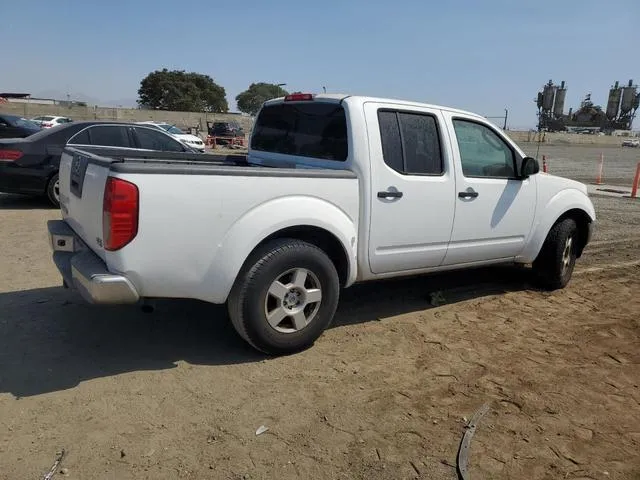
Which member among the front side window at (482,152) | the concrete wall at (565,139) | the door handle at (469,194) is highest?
the front side window at (482,152)

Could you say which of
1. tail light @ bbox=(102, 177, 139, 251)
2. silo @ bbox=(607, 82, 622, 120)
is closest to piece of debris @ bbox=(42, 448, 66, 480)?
tail light @ bbox=(102, 177, 139, 251)

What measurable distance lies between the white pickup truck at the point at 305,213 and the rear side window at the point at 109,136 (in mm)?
4628

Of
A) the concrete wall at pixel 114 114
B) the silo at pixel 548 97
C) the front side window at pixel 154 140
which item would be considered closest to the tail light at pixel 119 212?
the front side window at pixel 154 140

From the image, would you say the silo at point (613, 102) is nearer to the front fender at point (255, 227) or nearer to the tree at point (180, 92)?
the tree at point (180, 92)

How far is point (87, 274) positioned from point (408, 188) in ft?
8.05

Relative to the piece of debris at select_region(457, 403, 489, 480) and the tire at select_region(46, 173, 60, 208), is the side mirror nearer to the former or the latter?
the piece of debris at select_region(457, 403, 489, 480)

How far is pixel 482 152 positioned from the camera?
16.4 ft

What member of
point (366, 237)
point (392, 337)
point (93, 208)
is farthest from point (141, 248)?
point (392, 337)

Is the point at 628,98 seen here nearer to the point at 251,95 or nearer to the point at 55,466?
the point at 251,95

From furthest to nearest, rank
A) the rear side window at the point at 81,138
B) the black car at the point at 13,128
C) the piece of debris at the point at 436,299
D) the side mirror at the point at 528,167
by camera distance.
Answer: the black car at the point at 13,128
the rear side window at the point at 81,138
the piece of debris at the point at 436,299
the side mirror at the point at 528,167

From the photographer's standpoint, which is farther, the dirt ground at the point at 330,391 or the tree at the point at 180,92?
the tree at the point at 180,92

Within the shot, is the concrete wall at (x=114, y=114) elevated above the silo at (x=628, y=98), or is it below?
below

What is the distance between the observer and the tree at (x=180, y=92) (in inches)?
3388

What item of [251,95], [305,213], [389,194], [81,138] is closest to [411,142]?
Answer: [389,194]
